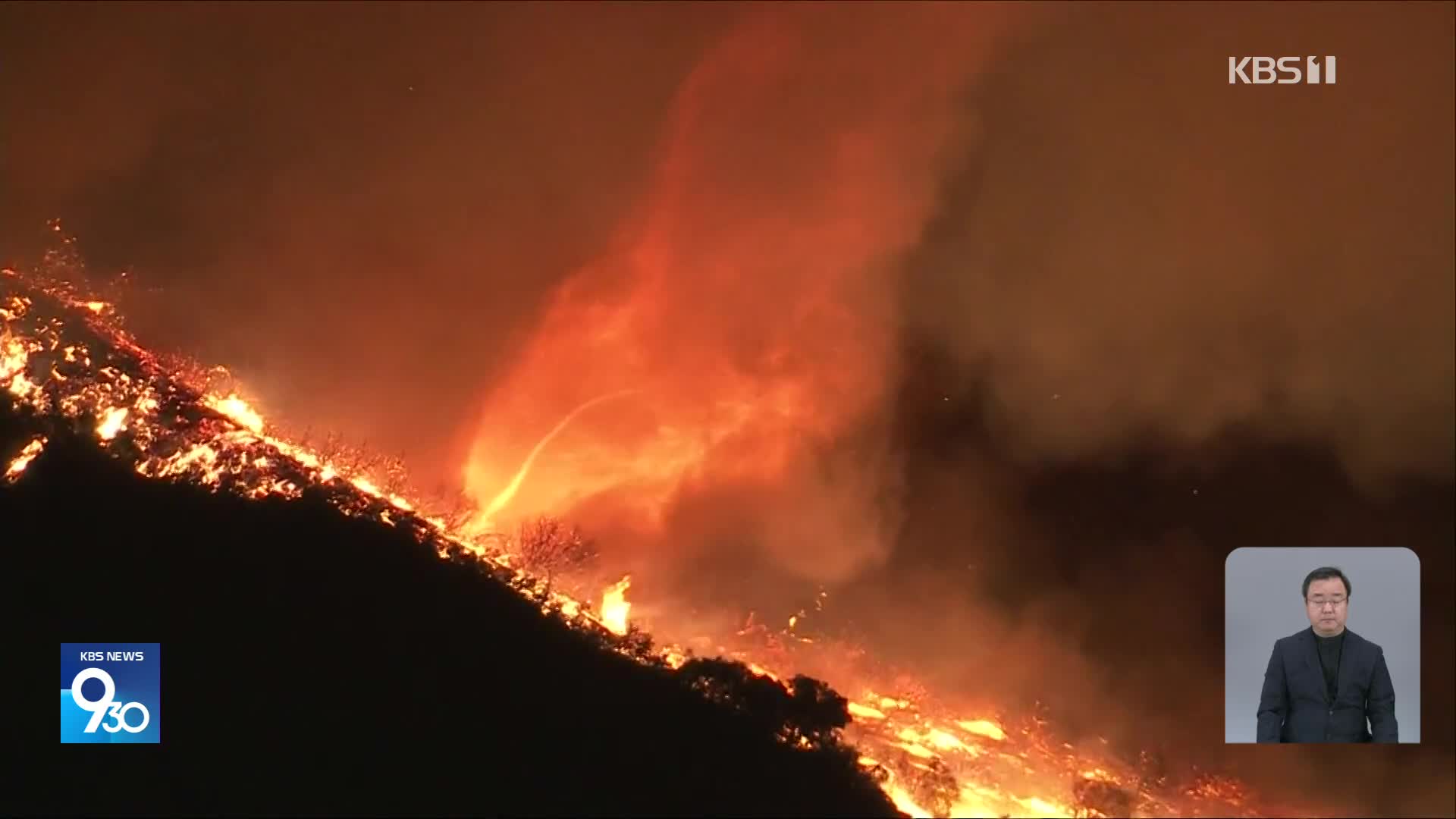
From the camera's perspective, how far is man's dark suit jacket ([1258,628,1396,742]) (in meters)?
9.49

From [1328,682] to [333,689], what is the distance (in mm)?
10166

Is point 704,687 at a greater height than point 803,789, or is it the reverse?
point 704,687

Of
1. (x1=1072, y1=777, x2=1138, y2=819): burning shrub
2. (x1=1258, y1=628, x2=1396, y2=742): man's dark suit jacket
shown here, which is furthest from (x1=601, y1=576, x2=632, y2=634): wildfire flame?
(x1=1258, y1=628, x2=1396, y2=742): man's dark suit jacket

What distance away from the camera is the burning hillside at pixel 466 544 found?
998cm

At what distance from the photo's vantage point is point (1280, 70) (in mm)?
11359

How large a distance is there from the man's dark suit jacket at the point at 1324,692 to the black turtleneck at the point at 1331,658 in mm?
33

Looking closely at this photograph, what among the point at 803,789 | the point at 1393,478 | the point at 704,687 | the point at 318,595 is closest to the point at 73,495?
the point at 318,595

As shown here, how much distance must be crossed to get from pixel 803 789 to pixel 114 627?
23.5 feet

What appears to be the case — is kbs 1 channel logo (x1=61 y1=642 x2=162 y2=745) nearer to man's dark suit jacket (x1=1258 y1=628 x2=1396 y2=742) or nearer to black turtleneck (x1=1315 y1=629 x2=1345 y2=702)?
man's dark suit jacket (x1=1258 y1=628 x2=1396 y2=742)

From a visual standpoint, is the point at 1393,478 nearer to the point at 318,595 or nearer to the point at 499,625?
the point at 499,625

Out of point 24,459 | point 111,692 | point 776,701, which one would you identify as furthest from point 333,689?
point 776,701

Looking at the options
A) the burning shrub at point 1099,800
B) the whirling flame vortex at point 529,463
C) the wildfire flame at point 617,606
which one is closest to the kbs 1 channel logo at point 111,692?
the whirling flame vortex at point 529,463

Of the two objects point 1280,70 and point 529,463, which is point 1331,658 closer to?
point 1280,70

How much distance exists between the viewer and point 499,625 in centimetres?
971
